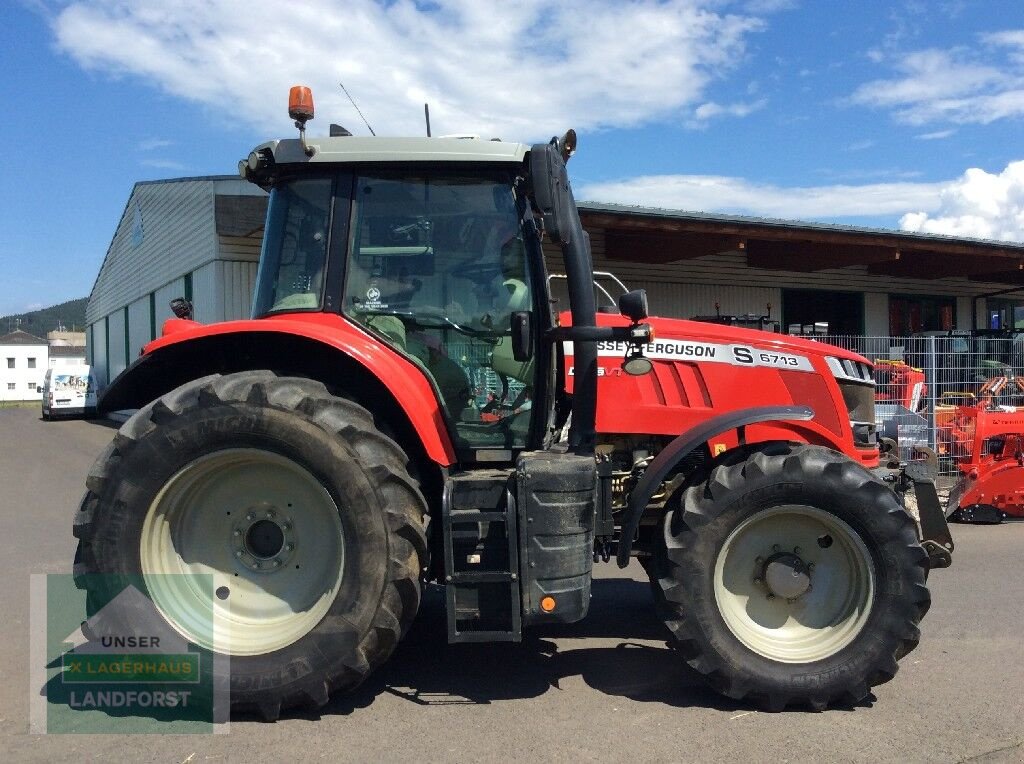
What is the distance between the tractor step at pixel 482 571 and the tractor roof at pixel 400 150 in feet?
4.97

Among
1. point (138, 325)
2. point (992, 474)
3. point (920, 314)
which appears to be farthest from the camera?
point (138, 325)

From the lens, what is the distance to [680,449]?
3797 mm

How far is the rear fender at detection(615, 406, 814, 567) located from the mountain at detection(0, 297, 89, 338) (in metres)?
151

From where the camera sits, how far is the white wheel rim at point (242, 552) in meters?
3.61

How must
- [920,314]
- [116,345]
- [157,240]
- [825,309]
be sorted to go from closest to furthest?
[825,309], [920,314], [157,240], [116,345]

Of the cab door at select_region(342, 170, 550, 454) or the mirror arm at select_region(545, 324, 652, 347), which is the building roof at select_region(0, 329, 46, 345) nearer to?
the cab door at select_region(342, 170, 550, 454)

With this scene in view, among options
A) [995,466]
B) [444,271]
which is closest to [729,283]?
[995,466]

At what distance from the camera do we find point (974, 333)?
15773mm

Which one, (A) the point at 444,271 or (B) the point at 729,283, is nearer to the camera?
(A) the point at 444,271

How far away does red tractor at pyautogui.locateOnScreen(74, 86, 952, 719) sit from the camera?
352cm

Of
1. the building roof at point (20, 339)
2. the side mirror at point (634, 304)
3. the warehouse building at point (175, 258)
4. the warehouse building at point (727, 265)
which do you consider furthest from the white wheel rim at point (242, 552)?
the building roof at point (20, 339)

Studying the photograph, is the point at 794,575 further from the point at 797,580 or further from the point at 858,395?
the point at 858,395

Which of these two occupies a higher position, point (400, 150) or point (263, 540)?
point (400, 150)

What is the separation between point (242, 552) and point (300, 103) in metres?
2.05
